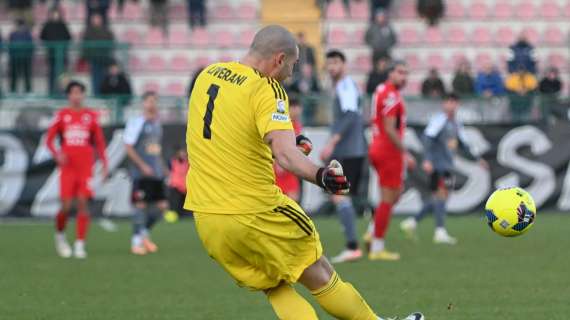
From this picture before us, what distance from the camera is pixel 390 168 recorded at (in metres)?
13.6

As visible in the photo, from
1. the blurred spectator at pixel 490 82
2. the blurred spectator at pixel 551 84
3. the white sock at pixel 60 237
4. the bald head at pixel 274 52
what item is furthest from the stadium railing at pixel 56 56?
the bald head at pixel 274 52

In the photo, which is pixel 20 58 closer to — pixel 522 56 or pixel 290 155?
pixel 522 56

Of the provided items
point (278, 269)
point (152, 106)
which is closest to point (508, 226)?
point (278, 269)

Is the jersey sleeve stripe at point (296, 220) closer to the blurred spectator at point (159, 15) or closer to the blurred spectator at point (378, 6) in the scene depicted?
the blurred spectator at point (378, 6)

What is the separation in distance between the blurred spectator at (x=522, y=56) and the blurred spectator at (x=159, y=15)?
25.1 ft

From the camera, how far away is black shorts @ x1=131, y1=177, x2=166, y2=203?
607 inches

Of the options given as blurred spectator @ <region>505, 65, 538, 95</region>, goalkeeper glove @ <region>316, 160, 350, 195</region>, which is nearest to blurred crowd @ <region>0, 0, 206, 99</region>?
blurred spectator @ <region>505, 65, 538, 95</region>

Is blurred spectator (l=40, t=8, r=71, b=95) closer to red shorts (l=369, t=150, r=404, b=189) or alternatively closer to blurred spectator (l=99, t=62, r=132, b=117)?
blurred spectator (l=99, t=62, r=132, b=117)

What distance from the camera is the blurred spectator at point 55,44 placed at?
2352 cm

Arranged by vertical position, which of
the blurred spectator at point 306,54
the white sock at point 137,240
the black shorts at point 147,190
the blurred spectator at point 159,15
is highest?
the blurred spectator at point 159,15

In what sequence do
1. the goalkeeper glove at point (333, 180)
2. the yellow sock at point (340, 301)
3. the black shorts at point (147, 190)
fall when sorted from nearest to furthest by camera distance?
the goalkeeper glove at point (333, 180)
the yellow sock at point (340, 301)
the black shorts at point (147, 190)

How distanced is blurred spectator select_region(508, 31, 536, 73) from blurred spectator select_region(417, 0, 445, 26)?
2.48m

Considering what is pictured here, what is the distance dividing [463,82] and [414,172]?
3281mm

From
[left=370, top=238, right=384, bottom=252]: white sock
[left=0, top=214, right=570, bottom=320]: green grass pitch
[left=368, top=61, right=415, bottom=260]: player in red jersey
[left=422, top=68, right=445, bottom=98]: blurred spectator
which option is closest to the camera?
[left=0, top=214, right=570, bottom=320]: green grass pitch
